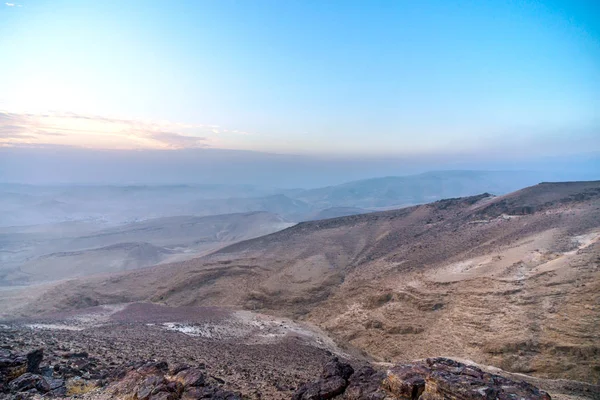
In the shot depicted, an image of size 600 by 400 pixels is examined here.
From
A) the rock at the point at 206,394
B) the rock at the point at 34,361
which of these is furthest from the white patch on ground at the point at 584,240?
the rock at the point at 34,361

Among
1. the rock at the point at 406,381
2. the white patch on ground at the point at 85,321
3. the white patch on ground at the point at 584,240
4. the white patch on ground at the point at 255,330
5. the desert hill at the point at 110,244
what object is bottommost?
the desert hill at the point at 110,244

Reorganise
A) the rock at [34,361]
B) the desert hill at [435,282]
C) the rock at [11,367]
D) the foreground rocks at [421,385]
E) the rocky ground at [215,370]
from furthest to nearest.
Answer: the desert hill at [435,282]
the rock at [34,361]
the rock at [11,367]
the rocky ground at [215,370]
the foreground rocks at [421,385]

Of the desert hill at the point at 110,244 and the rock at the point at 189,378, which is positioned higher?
the rock at the point at 189,378

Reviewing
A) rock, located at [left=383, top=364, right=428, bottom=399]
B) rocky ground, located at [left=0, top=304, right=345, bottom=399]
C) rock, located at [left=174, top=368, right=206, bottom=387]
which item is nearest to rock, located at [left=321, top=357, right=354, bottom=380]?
rocky ground, located at [left=0, top=304, right=345, bottom=399]

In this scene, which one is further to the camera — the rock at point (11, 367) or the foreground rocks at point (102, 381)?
the rock at point (11, 367)

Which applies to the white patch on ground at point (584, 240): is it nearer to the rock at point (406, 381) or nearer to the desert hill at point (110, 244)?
the rock at point (406, 381)

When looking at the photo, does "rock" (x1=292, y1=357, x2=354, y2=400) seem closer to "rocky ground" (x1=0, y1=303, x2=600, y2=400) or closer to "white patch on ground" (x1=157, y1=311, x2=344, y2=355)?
"rocky ground" (x1=0, y1=303, x2=600, y2=400)
